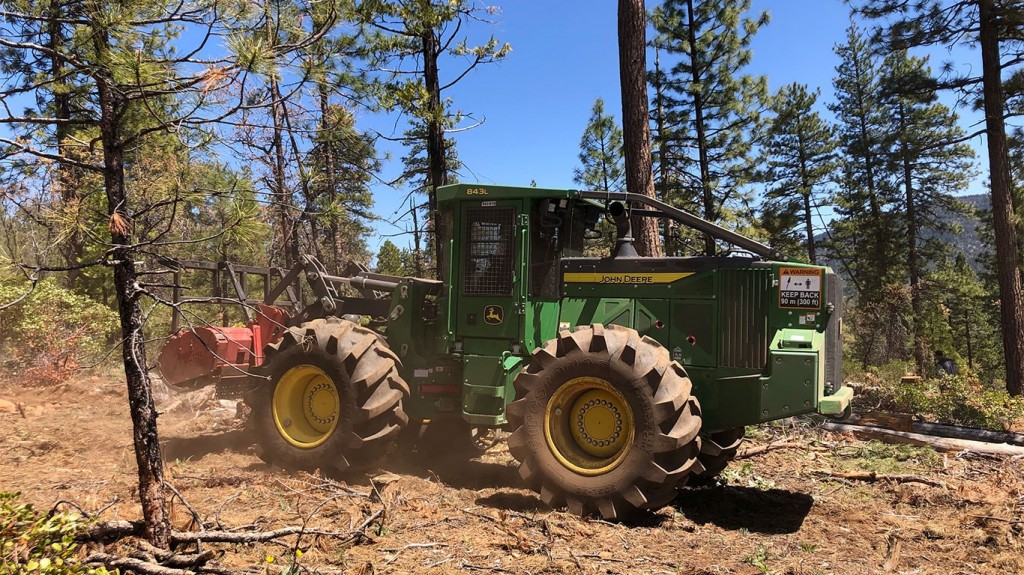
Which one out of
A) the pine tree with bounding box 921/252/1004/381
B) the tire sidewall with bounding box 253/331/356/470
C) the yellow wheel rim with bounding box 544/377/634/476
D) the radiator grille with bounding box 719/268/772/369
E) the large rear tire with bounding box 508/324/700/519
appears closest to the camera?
the large rear tire with bounding box 508/324/700/519

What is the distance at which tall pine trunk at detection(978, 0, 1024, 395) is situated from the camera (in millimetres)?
11547

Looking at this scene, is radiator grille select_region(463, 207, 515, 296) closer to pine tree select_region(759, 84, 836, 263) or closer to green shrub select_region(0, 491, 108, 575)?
green shrub select_region(0, 491, 108, 575)

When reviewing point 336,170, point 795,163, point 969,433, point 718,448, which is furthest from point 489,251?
point 795,163

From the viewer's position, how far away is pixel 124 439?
7.31 m

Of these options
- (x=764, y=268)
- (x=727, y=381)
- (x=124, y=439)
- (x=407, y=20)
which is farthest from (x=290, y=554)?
(x=407, y=20)

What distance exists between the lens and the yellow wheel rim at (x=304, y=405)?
6.20 metres

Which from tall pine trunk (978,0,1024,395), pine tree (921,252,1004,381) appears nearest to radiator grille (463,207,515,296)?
tall pine trunk (978,0,1024,395)

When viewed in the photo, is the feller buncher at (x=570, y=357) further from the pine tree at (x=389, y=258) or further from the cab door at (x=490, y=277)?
the pine tree at (x=389, y=258)

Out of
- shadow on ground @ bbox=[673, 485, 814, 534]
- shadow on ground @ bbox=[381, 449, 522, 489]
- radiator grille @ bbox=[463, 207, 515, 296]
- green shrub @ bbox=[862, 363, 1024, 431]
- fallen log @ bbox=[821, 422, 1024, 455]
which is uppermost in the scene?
radiator grille @ bbox=[463, 207, 515, 296]

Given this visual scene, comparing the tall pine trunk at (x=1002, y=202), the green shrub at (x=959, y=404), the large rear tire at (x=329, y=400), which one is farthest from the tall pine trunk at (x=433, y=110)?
the tall pine trunk at (x=1002, y=202)

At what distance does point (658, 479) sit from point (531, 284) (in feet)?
6.99

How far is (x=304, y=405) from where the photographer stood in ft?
20.9

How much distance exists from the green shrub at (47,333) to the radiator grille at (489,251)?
343 inches

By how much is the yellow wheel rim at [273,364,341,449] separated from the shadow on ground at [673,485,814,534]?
11.5ft
